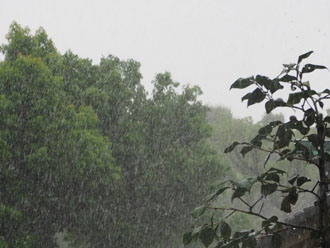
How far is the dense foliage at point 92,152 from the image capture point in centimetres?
1316

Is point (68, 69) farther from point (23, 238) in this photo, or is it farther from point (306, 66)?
point (306, 66)

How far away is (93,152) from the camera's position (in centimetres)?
1420

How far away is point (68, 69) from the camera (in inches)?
648

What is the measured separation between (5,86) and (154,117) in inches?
256

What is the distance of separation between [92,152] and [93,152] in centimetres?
26

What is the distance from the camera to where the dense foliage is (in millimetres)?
13156

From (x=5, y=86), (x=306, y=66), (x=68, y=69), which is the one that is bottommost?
(x=306, y=66)

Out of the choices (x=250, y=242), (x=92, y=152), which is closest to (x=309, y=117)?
(x=250, y=242)

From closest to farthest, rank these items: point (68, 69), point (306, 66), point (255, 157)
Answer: point (306, 66), point (68, 69), point (255, 157)

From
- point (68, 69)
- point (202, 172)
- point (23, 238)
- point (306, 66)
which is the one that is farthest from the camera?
point (202, 172)

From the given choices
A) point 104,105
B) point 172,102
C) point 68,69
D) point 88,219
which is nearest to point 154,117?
point 172,102

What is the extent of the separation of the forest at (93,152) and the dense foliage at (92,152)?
3 cm

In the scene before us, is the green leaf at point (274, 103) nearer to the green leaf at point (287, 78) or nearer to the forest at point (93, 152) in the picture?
the green leaf at point (287, 78)

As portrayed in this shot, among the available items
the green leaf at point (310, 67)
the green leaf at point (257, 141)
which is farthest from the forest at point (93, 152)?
the green leaf at point (310, 67)
